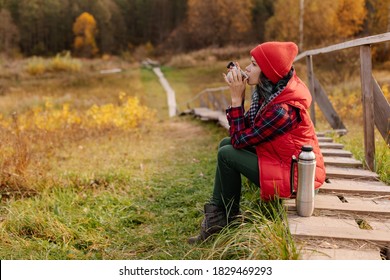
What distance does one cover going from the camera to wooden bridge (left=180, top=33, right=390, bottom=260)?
213 cm

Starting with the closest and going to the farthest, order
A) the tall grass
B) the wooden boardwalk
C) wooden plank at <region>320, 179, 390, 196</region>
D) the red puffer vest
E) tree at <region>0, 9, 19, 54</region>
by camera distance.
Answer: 1. the tall grass
2. the wooden boardwalk
3. the red puffer vest
4. wooden plank at <region>320, 179, 390, 196</region>
5. tree at <region>0, 9, 19, 54</region>

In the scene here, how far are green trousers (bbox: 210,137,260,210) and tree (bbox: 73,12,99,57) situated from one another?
21.5 m

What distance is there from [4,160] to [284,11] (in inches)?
710

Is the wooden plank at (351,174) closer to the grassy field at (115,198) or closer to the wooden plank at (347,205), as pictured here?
the grassy field at (115,198)

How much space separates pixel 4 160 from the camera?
4.12m

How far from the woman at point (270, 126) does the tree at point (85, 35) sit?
21.5 metres

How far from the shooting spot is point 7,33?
64.7ft

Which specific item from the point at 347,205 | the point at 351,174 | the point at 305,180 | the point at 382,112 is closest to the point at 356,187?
the point at 351,174

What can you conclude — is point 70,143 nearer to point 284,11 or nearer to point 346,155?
point 346,155

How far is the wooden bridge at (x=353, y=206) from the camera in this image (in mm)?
2133

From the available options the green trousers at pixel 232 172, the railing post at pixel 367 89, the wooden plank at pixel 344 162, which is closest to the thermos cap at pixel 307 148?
the green trousers at pixel 232 172

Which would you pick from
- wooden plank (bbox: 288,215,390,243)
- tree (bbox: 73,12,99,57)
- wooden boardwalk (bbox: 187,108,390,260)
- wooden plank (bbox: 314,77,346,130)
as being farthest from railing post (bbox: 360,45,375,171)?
tree (bbox: 73,12,99,57)

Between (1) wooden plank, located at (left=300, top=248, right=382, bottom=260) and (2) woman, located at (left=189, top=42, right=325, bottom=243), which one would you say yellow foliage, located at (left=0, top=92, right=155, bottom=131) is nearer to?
(2) woman, located at (left=189, top=42, right=325, bottom=243)

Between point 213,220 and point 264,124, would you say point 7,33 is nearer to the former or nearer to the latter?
point 213,220
